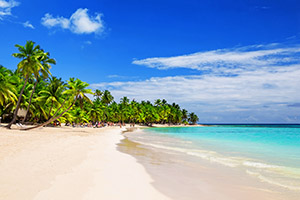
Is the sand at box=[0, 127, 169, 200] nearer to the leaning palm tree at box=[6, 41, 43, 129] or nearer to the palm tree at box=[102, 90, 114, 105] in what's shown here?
the leaning palm tree at box=[6, 41, 43, 129]

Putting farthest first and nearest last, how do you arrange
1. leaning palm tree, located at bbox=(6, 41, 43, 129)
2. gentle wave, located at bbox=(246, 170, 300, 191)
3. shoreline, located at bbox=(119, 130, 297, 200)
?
leaning palm tree, located at bbox=(6, 41, 43, 129)
gentle wave, located at bbox=(246, 170, 300, 191)
shoreline, located at bbox=(119, 130, 297, 200)

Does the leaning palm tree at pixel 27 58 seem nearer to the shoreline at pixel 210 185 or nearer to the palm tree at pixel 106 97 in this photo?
the shoreline at pixel 210 185

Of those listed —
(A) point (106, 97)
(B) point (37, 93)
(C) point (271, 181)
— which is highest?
(A) point (106, 97)

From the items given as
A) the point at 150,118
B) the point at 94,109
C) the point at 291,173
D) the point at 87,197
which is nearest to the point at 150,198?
the point at 87,197

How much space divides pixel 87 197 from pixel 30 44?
26799mm

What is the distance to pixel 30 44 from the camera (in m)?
26.3

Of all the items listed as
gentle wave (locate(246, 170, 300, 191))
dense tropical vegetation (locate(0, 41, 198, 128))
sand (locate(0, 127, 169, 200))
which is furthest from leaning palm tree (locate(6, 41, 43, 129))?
gentle wave (locate(246, 170, 300, 191))

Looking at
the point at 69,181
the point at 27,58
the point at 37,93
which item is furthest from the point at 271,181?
the point at 37,93

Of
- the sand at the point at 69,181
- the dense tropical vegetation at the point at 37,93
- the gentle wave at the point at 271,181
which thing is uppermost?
the dense tropical vegetation at the point at 37,93

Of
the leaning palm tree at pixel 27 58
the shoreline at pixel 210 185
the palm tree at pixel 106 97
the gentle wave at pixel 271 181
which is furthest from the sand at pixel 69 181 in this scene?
the palm tree at pixel 106 97

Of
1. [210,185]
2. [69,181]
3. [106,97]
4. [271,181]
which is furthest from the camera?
[106,97]

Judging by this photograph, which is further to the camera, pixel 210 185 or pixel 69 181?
pixel 210 185

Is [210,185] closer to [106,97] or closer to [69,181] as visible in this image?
[69,181]

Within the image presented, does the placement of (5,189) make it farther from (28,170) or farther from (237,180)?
(237,180)
